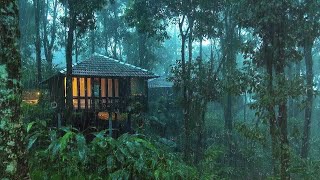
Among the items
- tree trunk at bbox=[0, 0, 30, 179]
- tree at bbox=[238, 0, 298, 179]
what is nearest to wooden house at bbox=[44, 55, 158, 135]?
tree at bbox=[238, 0, 298, 179]

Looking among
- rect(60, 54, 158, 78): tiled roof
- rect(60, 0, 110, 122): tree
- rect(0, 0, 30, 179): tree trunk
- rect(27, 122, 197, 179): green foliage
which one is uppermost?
rect(60, 0, 110, 122): tree

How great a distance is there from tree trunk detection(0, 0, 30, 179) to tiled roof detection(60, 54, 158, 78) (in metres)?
18.6

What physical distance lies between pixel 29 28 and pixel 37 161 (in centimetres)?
3204

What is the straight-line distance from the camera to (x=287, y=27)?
10.9 m

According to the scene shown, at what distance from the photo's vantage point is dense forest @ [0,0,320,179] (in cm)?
519

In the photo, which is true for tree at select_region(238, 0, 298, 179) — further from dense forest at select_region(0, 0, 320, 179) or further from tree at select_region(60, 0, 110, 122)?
tree at select_region(60, 0, 110, 122)

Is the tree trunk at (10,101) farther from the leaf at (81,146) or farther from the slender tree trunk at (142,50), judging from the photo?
the slender tree trunk at (142,50)

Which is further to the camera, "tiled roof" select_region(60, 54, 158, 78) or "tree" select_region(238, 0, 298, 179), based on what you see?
"tiled roof" select_region(60, 54, 158, 78)

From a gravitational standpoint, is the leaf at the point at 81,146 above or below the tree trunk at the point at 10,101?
below

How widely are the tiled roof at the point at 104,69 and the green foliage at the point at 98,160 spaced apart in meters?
16.7

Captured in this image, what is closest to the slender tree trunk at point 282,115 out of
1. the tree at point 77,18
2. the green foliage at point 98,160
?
the green foliage at point 98,160

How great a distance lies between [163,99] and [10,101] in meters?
25.9

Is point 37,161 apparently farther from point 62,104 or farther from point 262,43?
point 62,104

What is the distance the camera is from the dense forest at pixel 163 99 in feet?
17.0
